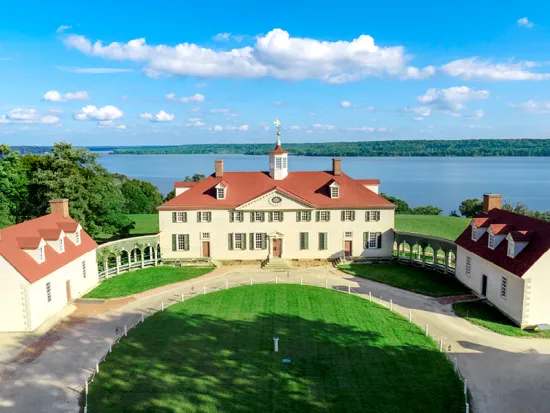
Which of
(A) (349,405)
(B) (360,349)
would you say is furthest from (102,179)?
(A) (349,405)

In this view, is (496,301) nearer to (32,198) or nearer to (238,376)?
(238,376)

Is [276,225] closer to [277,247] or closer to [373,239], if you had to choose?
[277,247]

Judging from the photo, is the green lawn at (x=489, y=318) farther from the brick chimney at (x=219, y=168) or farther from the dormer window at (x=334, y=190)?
the brick chimney at (x=219, y=168)

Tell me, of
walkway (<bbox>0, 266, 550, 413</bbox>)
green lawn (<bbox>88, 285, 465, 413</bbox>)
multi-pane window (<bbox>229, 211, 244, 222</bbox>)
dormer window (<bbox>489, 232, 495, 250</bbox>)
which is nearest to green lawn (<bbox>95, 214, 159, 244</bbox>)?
multi-pane window (<bbox>229, 211, 244, 222</bbox>)

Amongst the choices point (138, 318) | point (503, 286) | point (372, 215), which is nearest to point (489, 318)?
point (503, 286)

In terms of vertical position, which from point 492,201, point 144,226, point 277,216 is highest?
point 492,201

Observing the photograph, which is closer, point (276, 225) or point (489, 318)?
point (489, 318)
